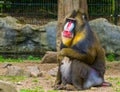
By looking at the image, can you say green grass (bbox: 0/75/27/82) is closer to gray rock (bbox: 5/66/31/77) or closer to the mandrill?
gray rock (bbox: 5/66/31/77)

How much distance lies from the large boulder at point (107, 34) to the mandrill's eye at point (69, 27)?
579 cm

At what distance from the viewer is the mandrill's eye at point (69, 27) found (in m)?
7.81

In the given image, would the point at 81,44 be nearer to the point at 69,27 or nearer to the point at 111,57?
the point at 69,27

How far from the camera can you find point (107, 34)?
13.7 meters

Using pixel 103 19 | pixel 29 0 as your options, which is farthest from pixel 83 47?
pixel 29 0

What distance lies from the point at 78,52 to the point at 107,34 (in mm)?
5936

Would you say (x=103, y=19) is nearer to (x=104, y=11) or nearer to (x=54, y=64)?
(x=104, y=11)

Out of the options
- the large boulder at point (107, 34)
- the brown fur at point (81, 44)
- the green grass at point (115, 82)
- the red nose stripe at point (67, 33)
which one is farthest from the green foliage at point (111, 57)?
the red nose stripe at point (67, 33)

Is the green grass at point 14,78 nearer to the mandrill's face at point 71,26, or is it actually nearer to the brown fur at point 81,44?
the brown fur at point 81,44

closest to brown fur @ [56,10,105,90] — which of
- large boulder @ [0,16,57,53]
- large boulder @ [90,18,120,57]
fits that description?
large boulder @ [90,18,120,57]

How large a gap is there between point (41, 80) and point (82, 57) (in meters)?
1.52

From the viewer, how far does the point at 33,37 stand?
14.0 meters

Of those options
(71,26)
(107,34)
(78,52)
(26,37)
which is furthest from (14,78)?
(107,34)

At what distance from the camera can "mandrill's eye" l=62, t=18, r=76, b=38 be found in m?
7.81
